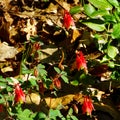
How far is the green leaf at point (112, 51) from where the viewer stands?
3034 millimetres

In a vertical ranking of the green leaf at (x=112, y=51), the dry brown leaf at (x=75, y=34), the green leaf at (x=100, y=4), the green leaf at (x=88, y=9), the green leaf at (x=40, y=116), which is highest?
the green leaf at (x=100, y=4)

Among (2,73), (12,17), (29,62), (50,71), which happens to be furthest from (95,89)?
(12,17)

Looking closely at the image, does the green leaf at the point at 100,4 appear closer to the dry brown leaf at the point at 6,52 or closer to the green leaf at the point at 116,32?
the green leaf at the point at 116,32

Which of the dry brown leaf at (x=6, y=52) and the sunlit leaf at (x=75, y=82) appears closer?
the sunlit leaf at (x=75, y=82)

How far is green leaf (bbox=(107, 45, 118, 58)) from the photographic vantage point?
3.03 meters

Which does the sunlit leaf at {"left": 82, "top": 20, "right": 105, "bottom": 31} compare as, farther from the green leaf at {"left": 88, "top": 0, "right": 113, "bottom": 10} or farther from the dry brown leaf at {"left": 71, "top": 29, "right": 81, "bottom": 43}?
the dry brown leaf at {"left": 71, "top": 29, "right": 81, "bottom": 43}

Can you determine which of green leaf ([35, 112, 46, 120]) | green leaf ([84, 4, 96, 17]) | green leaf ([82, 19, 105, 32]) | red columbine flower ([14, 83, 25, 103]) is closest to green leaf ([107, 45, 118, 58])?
green leaf ([82, 19, 105, 32])

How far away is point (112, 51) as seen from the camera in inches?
120

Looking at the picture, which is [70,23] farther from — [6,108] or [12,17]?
[12,17]

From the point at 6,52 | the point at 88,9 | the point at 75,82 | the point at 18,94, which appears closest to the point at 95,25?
the point at 88,9

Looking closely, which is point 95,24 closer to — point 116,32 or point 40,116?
point 116,32

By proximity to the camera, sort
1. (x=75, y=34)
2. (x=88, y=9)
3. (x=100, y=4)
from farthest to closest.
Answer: (x=75, y=34) → (x=88, y=9) → (x=100, y=4)

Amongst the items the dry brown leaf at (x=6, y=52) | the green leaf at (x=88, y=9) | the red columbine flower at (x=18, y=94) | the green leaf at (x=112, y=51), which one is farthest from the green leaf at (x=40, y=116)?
the dry brown leaf at (x=6, y=52)

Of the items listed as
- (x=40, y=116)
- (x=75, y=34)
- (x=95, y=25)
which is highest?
(x=95, y=25)
